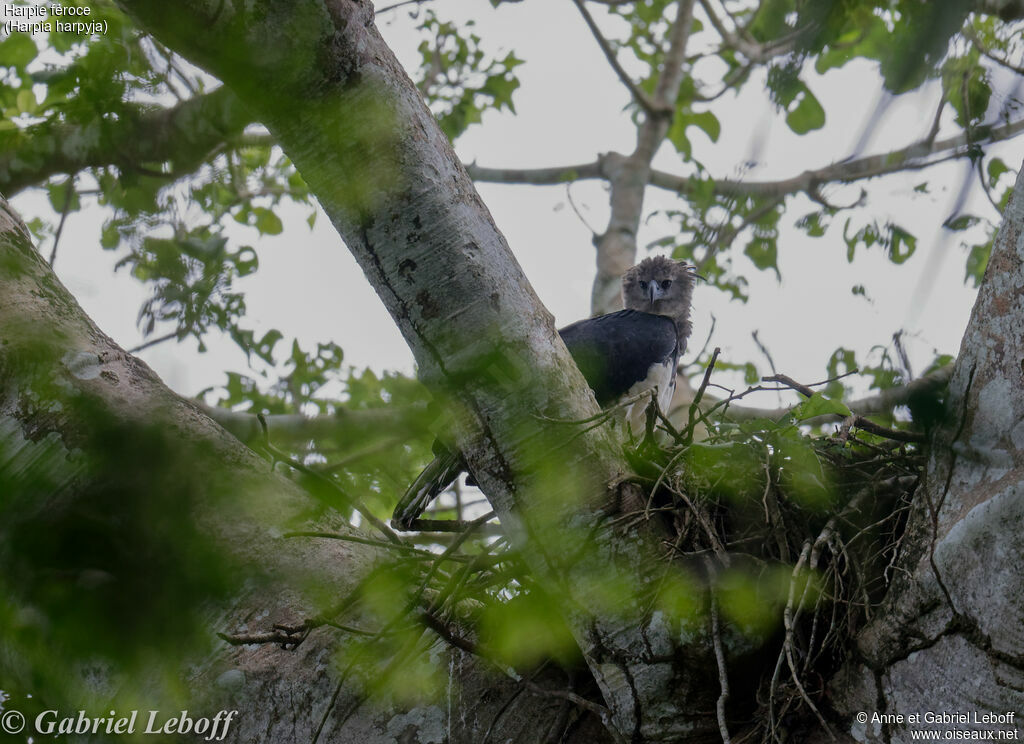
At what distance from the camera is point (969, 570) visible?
80.7 inches

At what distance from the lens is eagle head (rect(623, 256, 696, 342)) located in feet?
23.5

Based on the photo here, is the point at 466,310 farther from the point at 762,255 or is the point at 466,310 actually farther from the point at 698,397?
the point at 762,255

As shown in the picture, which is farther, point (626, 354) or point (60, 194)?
point (626, 354)

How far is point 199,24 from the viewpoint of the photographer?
7.13ft

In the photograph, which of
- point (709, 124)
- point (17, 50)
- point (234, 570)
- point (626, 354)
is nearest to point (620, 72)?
point (709, 124)

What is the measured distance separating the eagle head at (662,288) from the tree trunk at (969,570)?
4839mm

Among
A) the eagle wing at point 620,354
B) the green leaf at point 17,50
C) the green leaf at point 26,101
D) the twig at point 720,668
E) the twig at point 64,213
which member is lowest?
the twig at point 720,668

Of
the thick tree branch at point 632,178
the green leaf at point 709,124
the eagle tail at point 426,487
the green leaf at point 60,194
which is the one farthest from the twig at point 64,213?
the green leaf at point 709,124

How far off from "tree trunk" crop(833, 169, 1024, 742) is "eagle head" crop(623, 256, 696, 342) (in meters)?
4.84

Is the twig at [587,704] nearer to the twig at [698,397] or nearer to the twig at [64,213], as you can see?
the twig at [698,397]

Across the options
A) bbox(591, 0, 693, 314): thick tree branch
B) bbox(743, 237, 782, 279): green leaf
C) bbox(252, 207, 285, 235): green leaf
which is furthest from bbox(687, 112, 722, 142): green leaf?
bbox(252, 207, 285, 235): green leaf

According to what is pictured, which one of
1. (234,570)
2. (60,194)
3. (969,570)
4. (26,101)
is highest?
(26,101)

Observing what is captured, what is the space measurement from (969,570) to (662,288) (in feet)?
17.3

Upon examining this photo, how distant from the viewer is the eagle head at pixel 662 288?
23.5 ft
